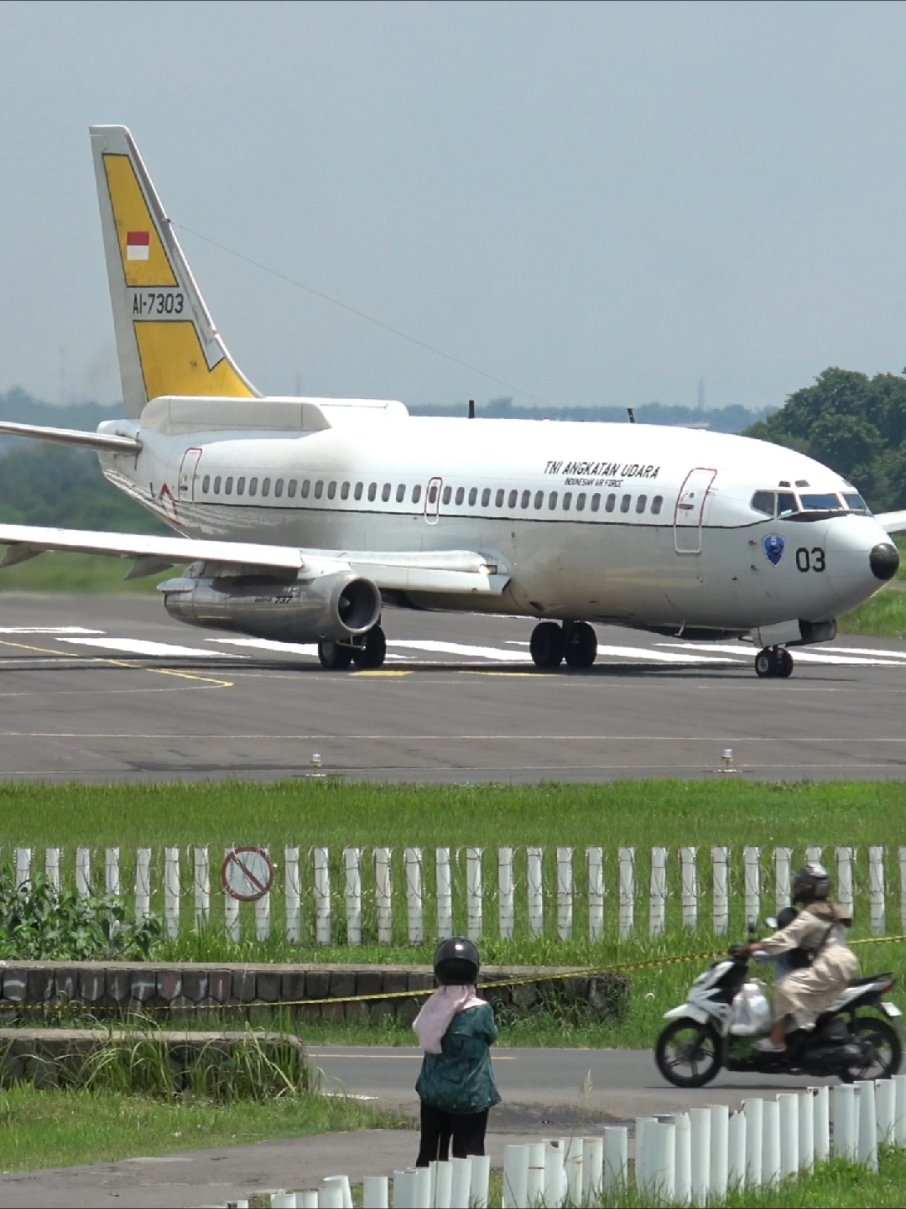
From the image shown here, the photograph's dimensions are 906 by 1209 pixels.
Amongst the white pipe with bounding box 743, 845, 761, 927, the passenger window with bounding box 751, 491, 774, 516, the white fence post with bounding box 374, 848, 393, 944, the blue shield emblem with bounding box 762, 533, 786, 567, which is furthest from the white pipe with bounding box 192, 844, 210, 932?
the passenger window with bounding box 751, 491, 774, 516

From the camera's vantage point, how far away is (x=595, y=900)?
21.3 metres

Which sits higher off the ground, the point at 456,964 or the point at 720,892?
the point at 720,892

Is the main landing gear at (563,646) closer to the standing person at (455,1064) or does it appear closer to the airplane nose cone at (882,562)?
the airplane nose cone at (882,562)

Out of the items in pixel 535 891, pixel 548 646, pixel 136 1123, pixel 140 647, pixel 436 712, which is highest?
pixel 140 647

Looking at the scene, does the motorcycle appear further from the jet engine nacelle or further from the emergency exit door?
the jet engine nacelle

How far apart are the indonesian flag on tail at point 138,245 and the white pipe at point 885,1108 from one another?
48.3 m

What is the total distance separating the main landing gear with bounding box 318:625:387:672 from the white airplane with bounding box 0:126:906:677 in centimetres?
4

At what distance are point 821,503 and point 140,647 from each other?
599 inches

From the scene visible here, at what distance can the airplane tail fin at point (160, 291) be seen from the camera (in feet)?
194

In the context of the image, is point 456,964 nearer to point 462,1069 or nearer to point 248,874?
point 462,1069

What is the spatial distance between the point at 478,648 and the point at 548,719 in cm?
1617

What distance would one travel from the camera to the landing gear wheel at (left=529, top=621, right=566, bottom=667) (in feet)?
166

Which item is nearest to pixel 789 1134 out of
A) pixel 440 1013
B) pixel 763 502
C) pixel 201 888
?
pixel 440 1013

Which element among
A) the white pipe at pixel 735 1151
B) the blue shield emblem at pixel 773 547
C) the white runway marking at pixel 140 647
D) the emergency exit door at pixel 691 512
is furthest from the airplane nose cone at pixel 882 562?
the white pipe at pixel 735 1151
